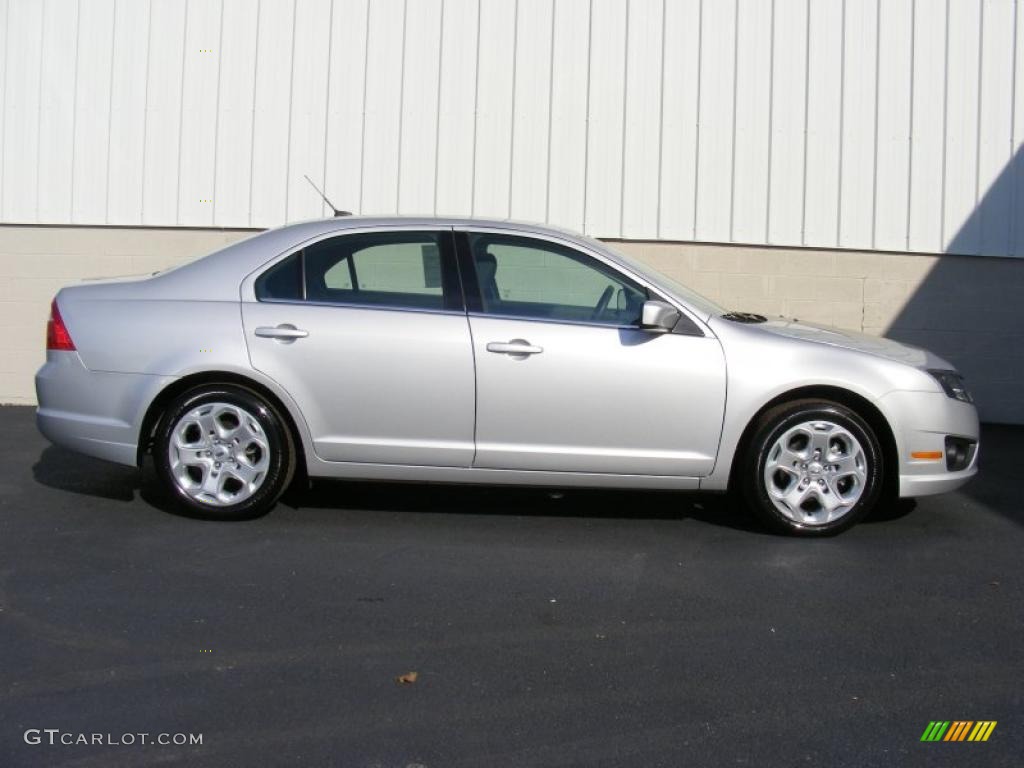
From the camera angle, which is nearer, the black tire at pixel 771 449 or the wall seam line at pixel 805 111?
the black tire at pixel 771 449

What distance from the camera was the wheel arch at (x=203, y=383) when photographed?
5.50 metres

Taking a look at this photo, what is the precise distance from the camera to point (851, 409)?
5.48 m

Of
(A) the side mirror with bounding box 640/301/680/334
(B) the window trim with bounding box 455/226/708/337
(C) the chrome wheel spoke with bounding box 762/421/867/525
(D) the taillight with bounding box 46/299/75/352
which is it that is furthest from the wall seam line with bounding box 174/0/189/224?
(C) the chrome wheel spoke with bounding box 762/421/867/525

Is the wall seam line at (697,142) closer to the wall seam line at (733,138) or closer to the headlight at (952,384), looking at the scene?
the wall seam line at (733,138)

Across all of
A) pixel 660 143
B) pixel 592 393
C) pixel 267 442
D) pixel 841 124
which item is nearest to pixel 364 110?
pixel 660 143

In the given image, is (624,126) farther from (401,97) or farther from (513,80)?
(401,97)

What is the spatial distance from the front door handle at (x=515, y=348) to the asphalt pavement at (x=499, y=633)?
0.95 metres

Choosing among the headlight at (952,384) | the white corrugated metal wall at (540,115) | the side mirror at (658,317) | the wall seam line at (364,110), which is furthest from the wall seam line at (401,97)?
the headlight at (952,384)

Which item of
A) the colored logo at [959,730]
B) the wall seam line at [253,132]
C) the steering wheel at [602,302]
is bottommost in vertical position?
the colored logo at [959,730]

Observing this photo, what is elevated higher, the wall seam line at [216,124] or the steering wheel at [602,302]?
the wall seam line at [216,124]

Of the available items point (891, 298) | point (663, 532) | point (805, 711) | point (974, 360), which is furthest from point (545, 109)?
point (805, 711)

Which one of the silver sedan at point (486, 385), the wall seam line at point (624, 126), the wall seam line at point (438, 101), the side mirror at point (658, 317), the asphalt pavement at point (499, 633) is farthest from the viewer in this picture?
the wall seam line at point (438, 101)

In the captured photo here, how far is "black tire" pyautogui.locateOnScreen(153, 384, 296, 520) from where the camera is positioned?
5.47 m

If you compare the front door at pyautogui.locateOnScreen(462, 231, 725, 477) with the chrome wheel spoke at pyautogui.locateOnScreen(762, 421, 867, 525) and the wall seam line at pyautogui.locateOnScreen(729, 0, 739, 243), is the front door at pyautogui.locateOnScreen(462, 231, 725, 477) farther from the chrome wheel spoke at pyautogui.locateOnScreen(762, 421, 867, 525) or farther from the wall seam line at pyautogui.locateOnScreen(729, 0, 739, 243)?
the wall seam line at pyautogui.locateOnScreen(729, 0, 739, 243)
